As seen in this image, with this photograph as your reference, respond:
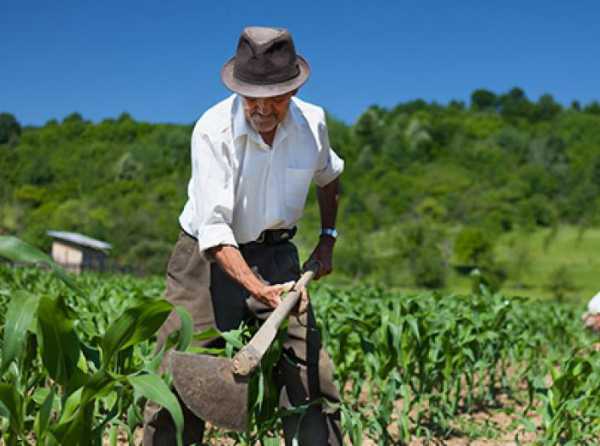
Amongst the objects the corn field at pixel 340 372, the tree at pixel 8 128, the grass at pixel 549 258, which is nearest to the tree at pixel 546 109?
the grass at pixel 549 258

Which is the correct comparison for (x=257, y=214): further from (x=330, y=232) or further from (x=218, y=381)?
(x=218, y=381)

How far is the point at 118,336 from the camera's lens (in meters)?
2.08

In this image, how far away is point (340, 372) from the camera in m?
4.63

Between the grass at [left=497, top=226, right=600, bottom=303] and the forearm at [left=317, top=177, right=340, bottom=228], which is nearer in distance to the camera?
the forearm at [left=317, top=177, right=340, bottom=228]

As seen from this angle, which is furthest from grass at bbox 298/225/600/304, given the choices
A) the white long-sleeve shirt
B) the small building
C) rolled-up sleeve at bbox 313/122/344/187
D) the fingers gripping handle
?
the fingers gripping handle

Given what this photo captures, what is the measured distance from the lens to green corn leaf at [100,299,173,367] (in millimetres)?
2066

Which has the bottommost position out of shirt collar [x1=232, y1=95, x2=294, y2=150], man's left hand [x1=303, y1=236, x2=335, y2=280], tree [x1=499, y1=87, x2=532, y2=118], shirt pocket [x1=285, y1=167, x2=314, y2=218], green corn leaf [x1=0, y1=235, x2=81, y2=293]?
man's left hand [x1=303, y1=236, x2=335, y2=280]

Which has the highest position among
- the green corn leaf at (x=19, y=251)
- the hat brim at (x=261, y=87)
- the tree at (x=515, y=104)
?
the tree at (x=515, y=104)

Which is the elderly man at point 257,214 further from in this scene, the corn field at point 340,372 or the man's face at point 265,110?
the corn field at point 340,372

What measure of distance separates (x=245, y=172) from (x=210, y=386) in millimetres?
760

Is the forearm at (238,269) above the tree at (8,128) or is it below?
below

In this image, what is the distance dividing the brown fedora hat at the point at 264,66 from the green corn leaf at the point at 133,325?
807 millimetres

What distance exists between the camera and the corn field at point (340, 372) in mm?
2021

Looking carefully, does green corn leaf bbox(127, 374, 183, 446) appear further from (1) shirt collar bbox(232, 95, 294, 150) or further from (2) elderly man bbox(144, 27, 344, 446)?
(1) shirt collar bbox(232, 95, 294, 150)
